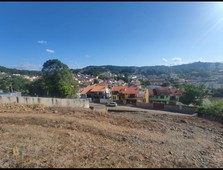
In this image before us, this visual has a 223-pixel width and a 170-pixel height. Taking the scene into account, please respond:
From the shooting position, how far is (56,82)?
79.5 ft

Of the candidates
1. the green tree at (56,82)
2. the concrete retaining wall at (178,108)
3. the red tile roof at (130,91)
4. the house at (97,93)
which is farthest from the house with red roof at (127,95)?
the green tree at (56,82)

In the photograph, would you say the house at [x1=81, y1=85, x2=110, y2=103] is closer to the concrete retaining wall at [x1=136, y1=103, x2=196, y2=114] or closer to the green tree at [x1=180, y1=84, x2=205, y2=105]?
the concrete retaining wall at [x1=136, y1=103, x2=196, y2=114]

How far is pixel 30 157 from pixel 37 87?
25.3 metres

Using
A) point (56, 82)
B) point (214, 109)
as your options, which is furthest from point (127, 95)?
point (214, 109)

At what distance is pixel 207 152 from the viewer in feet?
19.2

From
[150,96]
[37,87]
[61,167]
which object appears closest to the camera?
[61,167]

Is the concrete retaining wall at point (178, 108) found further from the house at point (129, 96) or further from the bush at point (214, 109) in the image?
the house at point (129, 96)

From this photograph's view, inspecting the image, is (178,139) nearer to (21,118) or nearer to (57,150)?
(57,150)

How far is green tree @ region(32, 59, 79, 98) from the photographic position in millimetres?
23875

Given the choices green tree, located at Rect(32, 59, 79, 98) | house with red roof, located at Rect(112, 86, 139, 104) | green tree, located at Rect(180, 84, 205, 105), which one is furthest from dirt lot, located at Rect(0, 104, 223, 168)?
house with red roof, located at Rect(112, 86, 139, 104)

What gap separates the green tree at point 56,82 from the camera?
2388 centimetres

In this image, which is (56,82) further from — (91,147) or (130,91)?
(91,147)

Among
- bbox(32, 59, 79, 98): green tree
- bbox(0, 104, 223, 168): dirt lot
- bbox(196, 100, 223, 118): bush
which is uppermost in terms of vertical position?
bbox(32, 59, 79, 98): green tree

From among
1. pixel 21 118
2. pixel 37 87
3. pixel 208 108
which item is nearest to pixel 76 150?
pixel 21 118
